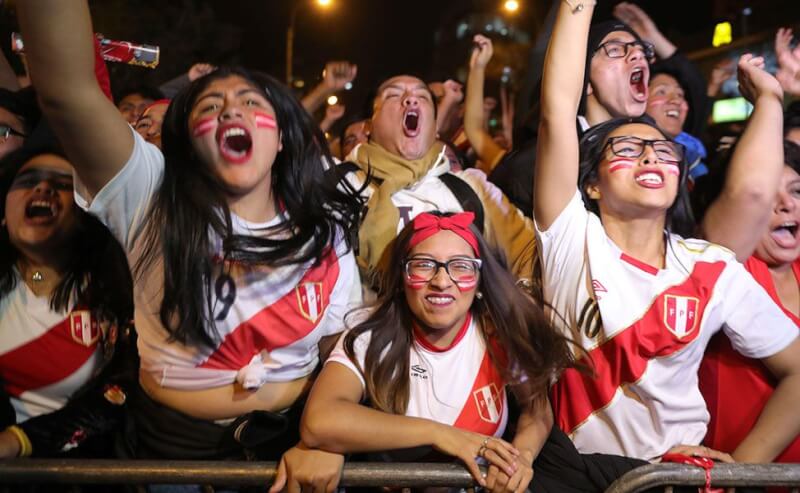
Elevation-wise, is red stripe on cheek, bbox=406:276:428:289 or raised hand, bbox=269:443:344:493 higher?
red stripe on cheek, bbox=406:276:428:289

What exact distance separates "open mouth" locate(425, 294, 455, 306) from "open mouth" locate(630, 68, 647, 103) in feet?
5.58

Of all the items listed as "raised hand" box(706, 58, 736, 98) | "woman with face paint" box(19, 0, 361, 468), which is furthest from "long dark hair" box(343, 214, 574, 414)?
"raised hand" box(706, 58, 736, 98)

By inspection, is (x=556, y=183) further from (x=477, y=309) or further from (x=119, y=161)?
(x=119, y=161)

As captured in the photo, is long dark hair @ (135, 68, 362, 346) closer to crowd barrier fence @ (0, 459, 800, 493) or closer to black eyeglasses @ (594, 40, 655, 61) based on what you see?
crowd barrier fence @ (0, 459, 800, 493)

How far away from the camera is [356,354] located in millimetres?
2814

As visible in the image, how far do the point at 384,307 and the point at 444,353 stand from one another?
33 centimetres

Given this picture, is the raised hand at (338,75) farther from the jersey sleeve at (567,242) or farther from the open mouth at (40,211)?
the jersey sleeve at (567,242)

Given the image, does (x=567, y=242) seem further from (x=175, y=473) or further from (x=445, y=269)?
(x=175, y=473)

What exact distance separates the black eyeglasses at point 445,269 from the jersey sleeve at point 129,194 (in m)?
1.06

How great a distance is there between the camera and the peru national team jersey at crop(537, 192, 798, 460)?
106 inches

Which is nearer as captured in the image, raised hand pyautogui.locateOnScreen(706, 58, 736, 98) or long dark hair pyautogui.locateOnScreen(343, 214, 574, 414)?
long dark hair pyautogui.locateOnScreen(343, 214, 574, 414)

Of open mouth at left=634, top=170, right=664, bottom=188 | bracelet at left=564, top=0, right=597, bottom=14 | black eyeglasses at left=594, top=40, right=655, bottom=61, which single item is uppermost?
bracelet at left=564, top=0, right=597, bottom=14

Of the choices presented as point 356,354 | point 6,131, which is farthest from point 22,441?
point 6,131

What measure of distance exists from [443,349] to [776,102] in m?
1.81
